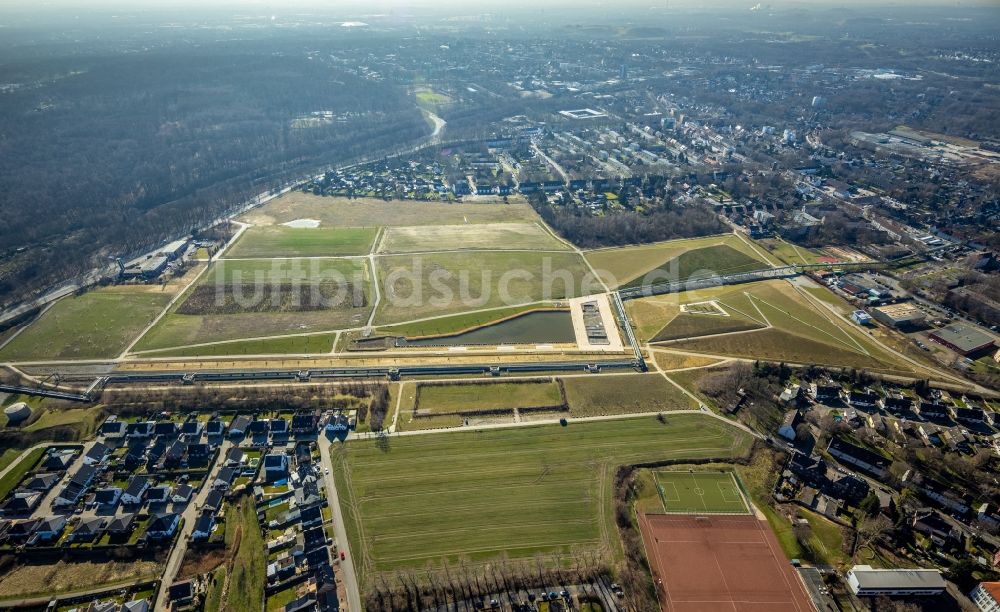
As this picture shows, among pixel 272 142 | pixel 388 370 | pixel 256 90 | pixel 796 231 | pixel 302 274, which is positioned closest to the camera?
pixel 388 370

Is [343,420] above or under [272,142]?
under

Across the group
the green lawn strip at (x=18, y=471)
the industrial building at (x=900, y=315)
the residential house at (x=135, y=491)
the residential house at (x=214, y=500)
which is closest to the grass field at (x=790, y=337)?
the industrial building at (x=900, y=315)

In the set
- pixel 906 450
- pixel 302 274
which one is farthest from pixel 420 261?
pixel 906 450

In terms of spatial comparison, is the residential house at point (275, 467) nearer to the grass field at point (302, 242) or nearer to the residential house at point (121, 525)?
the residential house at point (121, 525)

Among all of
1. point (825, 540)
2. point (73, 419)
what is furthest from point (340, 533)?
point (825, 540)

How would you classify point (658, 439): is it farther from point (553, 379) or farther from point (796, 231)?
point (796, 231)

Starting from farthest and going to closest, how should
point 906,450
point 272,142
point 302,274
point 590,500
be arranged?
point 272,142
point 302,274
point 906,450
point 590,500

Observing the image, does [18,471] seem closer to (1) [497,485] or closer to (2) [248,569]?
(2) [248,569]

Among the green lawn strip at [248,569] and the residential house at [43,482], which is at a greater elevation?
the residential house at [43,482]
